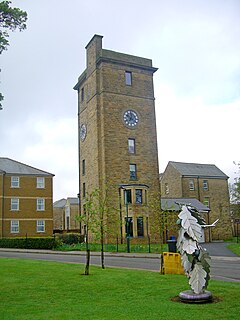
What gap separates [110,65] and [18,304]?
39.2 m

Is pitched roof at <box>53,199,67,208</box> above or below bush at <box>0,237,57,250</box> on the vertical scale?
above

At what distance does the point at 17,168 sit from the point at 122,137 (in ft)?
47.8

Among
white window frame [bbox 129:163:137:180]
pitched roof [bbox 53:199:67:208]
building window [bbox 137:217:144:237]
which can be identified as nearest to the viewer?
building window [bbox 137:217:144:237]

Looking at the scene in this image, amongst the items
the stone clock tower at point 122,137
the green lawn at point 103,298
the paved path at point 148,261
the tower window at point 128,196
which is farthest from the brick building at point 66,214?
the green lawn at point 103,298

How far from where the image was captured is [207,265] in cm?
1040

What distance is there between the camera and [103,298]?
10.3 meters

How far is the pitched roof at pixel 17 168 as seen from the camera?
49812 millimetres

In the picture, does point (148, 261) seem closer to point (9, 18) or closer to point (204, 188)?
point (9, 18)

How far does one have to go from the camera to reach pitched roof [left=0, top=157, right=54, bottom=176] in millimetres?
49812

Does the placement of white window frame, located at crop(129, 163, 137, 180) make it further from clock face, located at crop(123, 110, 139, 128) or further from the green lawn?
the green lawn

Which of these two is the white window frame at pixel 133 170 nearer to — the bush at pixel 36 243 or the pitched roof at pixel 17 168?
the pitched roof at pixel 17 168

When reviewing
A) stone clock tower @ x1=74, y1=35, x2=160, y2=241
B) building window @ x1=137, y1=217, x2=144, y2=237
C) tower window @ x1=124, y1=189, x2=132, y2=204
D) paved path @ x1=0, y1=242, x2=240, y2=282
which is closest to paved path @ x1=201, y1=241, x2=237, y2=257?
paved path @ x1=0, y1=242, x2=240, y2=282

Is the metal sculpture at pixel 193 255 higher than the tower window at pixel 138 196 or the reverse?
the reverse

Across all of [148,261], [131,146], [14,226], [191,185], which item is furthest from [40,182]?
[148,261]
